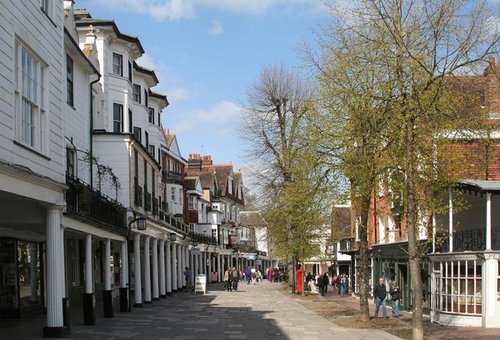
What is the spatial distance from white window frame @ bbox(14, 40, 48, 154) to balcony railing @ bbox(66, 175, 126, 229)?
116 inches

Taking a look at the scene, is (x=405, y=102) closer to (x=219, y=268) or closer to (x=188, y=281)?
(x=188, y=281)

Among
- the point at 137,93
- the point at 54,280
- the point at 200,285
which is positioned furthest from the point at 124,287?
the point at 200,285

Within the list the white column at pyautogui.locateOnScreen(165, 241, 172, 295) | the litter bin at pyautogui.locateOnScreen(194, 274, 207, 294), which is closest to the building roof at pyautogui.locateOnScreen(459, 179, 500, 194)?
the white column at pyautogui.locateOnScreen(165, 241, 172, 295)

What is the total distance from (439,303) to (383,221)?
1265 centimetres

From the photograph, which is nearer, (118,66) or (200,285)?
(118,66)

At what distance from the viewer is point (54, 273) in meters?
16.1

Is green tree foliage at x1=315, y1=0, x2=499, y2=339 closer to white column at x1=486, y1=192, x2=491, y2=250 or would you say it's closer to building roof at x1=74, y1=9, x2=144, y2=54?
Result: white column at x1=486, y1=192, x2=491, y2=250

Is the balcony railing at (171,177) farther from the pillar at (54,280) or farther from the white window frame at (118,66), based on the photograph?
the pillar at (54,280)

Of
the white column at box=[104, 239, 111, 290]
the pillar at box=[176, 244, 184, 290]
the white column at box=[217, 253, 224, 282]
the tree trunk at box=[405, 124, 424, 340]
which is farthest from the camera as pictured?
the white column at box=[217, 253, 224, 282]

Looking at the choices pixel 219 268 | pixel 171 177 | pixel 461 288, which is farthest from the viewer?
pixel 219 268

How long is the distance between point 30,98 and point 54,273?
4.31 meters

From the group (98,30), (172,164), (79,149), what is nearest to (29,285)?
(79,149)

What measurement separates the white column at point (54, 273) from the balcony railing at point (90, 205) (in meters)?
1.18

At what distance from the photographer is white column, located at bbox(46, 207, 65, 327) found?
52.6 ft
